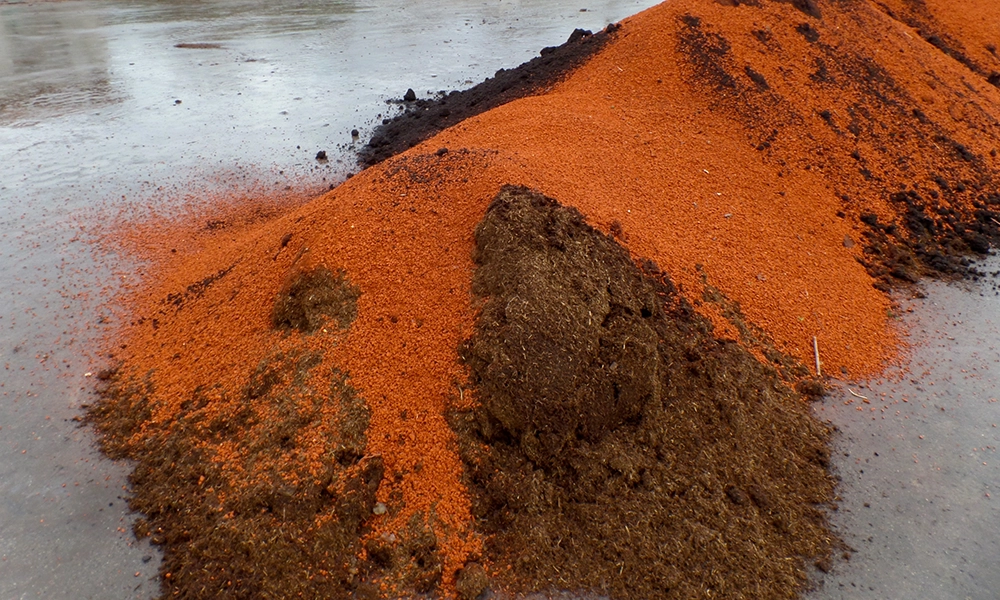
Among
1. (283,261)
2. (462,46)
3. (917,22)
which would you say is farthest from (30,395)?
(917,22)

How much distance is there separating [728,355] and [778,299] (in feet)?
3.16

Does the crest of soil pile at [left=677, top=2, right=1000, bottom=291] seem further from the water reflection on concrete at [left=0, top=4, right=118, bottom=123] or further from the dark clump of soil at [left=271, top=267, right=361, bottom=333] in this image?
the water reflection on concrete at [left=0, top=4, right=118, bottom=123]

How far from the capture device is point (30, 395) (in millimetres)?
4285

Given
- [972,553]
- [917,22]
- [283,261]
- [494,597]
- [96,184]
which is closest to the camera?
[494,597]

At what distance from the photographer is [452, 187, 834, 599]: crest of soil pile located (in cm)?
300

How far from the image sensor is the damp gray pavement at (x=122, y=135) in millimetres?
3508

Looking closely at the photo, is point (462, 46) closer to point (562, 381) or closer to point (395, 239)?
point (395, 239)

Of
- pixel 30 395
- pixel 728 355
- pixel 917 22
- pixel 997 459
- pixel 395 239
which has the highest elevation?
pixel 917 22

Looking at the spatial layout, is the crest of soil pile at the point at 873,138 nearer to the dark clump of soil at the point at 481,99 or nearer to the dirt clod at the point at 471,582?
the dark clump of soil at the point at 481,99

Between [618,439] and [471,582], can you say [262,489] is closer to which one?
[471,582]

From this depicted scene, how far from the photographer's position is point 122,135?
8.70 metres

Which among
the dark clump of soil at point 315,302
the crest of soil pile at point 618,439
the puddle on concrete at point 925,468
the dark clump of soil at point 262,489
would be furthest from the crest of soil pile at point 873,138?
the dark clump of soil at point 262,489

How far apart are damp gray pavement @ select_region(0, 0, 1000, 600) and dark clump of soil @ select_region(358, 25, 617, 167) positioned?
0.56m

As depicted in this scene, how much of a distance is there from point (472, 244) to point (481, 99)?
4.74 m
